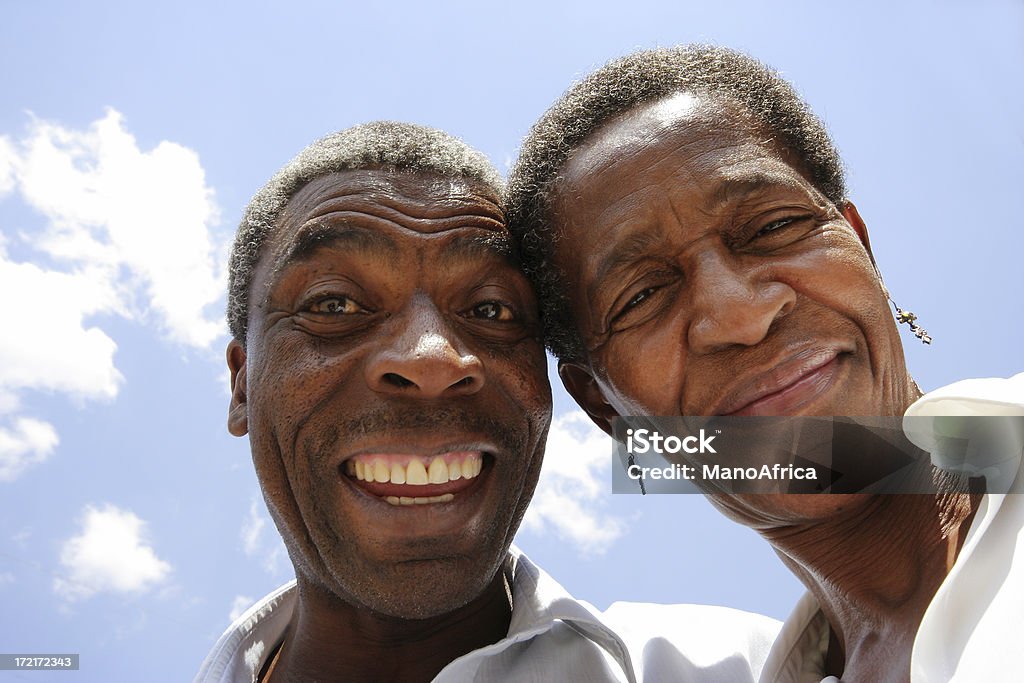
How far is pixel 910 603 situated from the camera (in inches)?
93.7

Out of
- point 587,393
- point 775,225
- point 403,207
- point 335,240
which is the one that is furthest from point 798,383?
point 335,240

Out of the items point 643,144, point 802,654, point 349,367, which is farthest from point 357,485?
point 802,654

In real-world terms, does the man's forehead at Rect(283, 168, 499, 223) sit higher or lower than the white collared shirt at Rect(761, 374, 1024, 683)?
higher

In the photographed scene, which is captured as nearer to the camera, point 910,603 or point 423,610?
point 910,603

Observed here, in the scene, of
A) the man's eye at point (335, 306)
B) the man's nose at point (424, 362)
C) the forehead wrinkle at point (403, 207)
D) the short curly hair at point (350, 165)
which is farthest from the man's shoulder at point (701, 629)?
the short curly hair at point (350, 165)

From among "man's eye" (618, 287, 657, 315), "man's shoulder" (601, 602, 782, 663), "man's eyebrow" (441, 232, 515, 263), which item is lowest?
"man's shoulder" (601, 602, 782, 663)

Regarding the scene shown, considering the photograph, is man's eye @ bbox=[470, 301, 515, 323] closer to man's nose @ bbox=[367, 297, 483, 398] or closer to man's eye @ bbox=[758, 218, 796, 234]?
man's nose @ bbox=[367, 297, 483, 398]

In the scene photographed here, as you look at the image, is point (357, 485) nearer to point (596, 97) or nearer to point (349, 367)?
point (349, 367)

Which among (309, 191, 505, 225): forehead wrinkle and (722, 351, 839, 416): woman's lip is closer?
(722, 351, 839, 416): woman's lip

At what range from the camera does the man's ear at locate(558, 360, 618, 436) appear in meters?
3.13

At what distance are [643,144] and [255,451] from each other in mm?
1612

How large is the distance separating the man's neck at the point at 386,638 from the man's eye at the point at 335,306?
99 centimetres

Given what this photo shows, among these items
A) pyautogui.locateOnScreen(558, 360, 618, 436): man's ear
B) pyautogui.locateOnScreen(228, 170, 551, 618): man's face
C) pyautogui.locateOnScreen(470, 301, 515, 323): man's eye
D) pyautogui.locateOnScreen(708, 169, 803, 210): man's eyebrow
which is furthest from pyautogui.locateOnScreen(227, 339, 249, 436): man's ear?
pyautogui.locateOnScreen(708, 169, 803, 210): man's eyebrow
